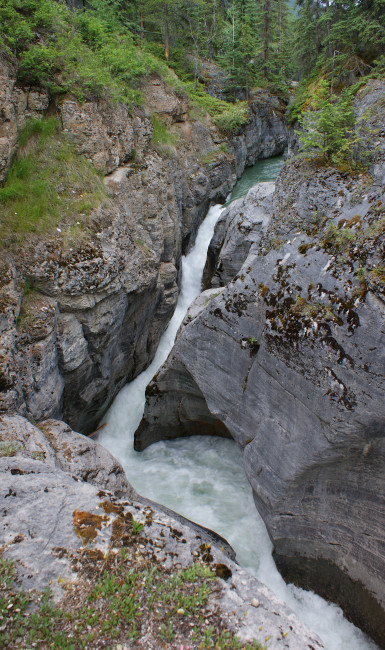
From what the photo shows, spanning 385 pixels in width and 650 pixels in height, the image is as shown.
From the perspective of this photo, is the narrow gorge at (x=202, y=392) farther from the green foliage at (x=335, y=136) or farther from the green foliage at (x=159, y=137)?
the green foliage at (x=159, y=137)

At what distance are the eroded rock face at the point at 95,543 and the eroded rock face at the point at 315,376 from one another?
9.83 feet

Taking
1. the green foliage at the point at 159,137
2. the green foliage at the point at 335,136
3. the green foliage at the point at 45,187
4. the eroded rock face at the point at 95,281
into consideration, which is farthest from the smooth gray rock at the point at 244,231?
the green foliage at the point at 45,187

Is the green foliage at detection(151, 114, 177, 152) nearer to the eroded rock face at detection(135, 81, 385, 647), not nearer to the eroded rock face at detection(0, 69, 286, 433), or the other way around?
the eroded rock face at detection(0, 69, 286, 433)

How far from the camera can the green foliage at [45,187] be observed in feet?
31.2

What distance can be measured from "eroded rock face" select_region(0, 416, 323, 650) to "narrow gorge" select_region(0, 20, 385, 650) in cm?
2

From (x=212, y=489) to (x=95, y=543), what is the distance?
6.53 m

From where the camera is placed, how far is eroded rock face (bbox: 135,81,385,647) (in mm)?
6320

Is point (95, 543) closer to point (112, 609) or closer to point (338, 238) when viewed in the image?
point (112, 609)

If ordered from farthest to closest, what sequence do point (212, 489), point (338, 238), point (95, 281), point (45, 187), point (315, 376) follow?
point (212, 489), point (45, 187), point (95, 281), point (338, 238), point (315, 376)

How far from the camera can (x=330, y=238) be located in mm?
7203

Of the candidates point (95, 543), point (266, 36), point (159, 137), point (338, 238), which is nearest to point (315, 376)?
point (338, 238)

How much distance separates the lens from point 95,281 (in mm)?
10148

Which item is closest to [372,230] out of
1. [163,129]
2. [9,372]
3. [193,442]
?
[9,372]

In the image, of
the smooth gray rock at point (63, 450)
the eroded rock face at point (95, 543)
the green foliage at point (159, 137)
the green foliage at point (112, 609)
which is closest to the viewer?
the green foliage at point (112, 609)
